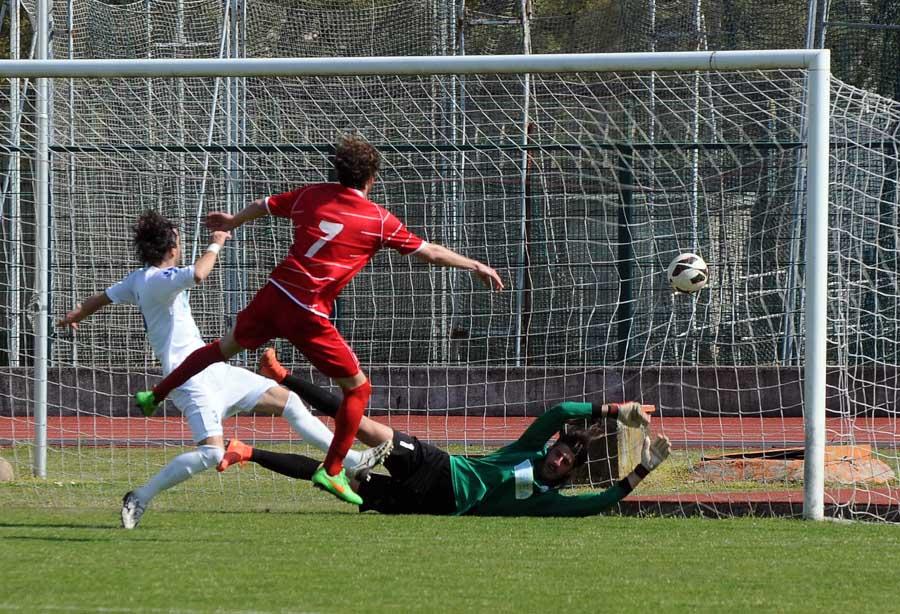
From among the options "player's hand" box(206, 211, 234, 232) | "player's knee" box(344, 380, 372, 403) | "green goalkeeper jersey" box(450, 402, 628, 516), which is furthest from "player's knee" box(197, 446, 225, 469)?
"green goalkeeper jersey" box(450, 402, 628, 516)

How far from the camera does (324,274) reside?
7.28 m

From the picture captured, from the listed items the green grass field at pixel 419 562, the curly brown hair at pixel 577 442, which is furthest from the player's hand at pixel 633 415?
the green grass field at pixel 419 562

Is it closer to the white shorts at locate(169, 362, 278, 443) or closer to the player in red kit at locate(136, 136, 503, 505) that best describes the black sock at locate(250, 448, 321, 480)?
the white shorts at locate(169, 362, 278, 443)

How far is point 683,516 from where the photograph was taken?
27.3ft

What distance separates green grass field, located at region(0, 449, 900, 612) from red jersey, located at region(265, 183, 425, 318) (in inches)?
52.4

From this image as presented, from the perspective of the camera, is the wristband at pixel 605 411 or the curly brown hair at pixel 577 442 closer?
the wristband at pixel 605 411

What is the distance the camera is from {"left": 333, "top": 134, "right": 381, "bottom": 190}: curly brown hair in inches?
286

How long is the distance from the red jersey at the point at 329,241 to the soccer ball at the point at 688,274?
9.41ft

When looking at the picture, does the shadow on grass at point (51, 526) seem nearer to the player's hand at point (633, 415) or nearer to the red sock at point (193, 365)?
the red sock at point (193, 365)

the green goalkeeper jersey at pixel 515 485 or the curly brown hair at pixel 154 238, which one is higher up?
the curly brown hair at pixel 154 238

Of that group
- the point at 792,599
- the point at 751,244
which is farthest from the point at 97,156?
the point at 792,599

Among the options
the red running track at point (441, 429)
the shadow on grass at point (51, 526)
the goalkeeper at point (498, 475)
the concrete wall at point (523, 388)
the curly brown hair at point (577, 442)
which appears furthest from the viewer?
the concrete wall at point (523, 388)

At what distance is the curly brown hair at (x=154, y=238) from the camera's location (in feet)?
25.1

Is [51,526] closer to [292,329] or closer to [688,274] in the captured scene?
[292,329]
